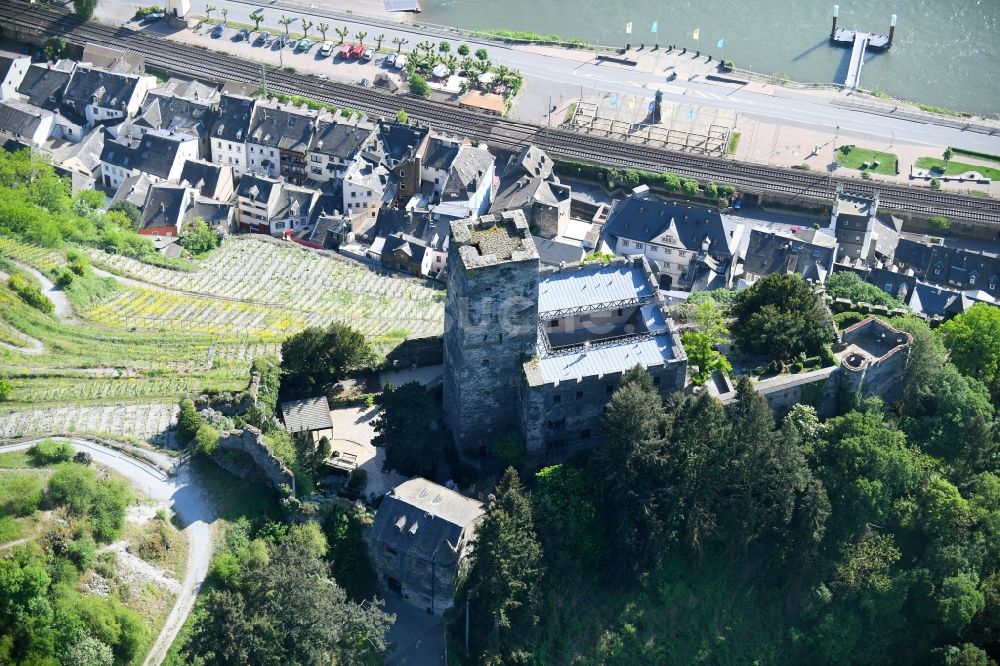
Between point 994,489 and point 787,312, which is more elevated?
point 787,312

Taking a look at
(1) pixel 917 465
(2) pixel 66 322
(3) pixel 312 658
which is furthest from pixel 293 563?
(1) pixel 917 465

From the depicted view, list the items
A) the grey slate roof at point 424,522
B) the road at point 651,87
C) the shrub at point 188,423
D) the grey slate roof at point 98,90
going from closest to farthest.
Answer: the grey slate roof at point 424,522
the shrub at point 188,423
the grey slate roof at point 98,90
the road at point 651,87

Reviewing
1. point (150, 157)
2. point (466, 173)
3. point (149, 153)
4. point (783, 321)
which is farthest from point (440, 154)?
point (783, 321)

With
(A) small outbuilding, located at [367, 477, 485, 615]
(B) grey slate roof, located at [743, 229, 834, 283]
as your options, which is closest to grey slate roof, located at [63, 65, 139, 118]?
(B) grey slate roof, located at [743, 229, 834, 283]

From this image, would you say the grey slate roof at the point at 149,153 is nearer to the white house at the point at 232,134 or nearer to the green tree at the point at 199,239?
the white house at the point at 232,134

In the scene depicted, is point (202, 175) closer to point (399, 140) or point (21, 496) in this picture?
point (399, 140)

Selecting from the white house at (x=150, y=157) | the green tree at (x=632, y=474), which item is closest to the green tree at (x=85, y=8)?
the white house at (x=150, y=157)

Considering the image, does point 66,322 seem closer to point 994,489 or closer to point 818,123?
point 994,489
